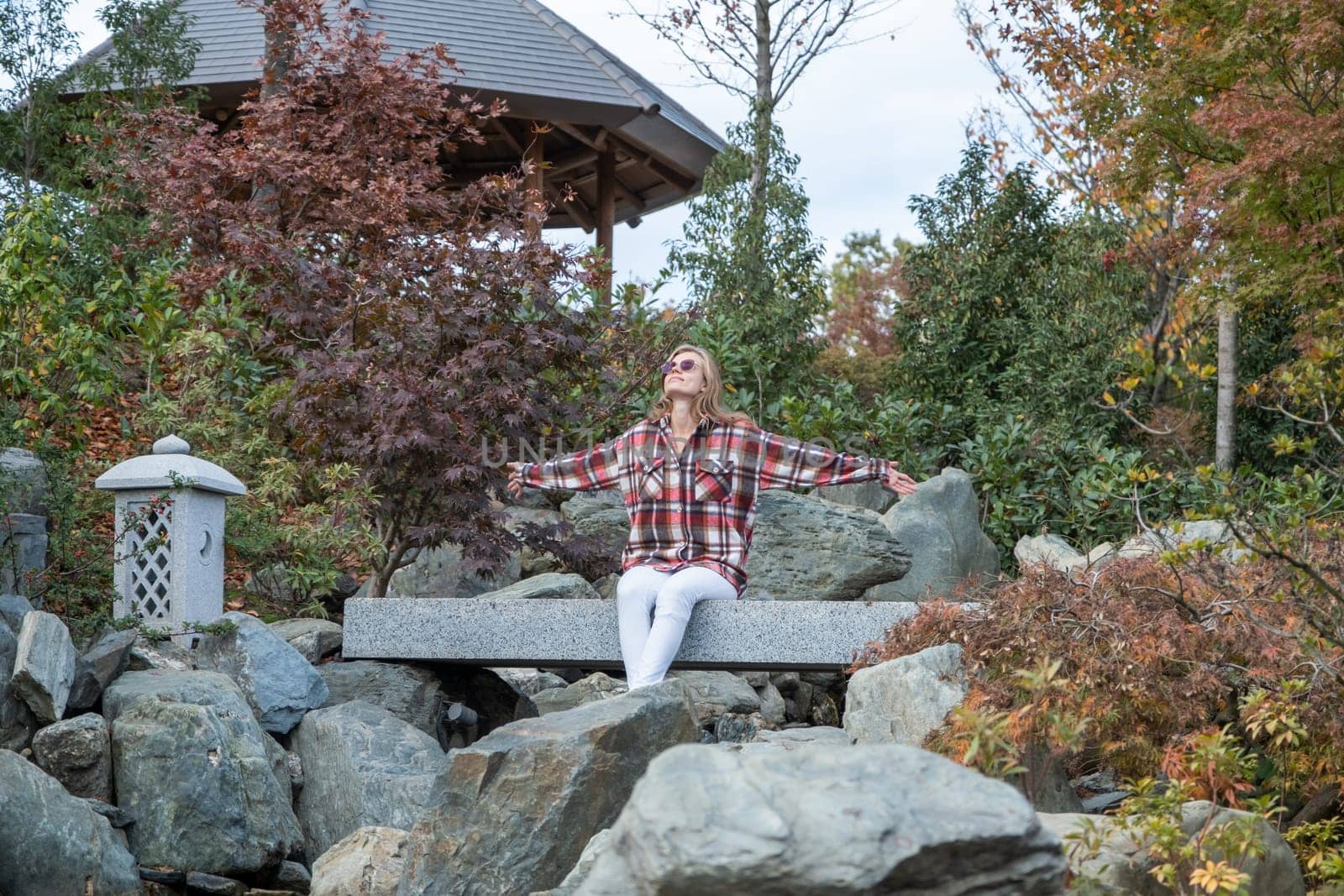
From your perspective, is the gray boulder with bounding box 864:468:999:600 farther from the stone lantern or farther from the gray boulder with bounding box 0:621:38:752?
the gray boulder with bounding box 0:621:38:752

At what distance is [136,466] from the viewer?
16.9 feet

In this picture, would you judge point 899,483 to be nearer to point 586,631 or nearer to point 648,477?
point 648,477

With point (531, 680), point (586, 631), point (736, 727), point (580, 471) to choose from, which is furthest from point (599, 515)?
point (586, 631)

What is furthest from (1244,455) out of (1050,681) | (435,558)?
(1050,681)

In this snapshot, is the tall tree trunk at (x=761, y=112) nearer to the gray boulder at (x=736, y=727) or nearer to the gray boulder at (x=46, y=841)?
the gray boulder at (x=736, y=727)

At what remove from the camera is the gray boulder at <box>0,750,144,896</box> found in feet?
11.9

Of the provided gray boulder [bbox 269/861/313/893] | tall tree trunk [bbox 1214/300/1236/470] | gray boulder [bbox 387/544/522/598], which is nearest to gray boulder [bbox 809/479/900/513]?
gray boulder [bbox 387/544/522/598]

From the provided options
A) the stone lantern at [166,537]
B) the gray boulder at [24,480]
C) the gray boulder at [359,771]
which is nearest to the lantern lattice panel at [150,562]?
the stone lantern at [166,537]

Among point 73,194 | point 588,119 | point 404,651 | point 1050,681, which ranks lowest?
point 404,651

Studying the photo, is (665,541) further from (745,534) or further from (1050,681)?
(1050,681)

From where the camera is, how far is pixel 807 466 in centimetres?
479

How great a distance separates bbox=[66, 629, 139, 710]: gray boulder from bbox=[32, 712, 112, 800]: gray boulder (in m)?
0.20

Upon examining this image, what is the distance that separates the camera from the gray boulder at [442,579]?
693cm

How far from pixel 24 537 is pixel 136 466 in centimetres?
55
